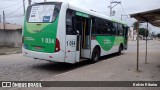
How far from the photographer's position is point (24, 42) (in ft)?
36.4

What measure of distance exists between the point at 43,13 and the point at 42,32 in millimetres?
910

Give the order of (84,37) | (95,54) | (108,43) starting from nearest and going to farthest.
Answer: (84,37) < (95,54) < (108,43)

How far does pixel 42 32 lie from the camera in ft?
33.7

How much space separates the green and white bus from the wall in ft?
47.6

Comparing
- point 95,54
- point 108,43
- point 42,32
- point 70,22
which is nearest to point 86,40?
point 95,54

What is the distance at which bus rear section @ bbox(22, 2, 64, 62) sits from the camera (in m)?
9.98

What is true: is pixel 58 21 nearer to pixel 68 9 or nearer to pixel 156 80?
pixel 68 9

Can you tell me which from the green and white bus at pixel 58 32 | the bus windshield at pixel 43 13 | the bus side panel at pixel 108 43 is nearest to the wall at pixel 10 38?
the bus side panel at pixel 108 43

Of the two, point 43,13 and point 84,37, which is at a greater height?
point 43,13

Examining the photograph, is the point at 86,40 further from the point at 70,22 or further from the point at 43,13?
the point at 43,13

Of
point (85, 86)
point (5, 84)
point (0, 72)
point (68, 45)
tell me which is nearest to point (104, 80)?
point (85, 86)

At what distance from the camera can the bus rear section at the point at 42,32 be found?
9.98 meters

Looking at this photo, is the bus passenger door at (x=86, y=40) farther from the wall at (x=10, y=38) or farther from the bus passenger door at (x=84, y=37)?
the wall at (x=10, y=38)

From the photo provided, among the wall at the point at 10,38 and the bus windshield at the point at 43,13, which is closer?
the bus windshield at the point at 43,13
